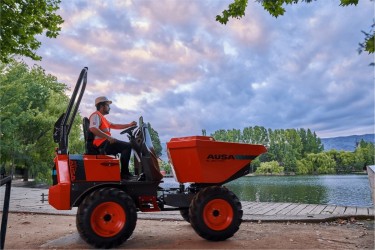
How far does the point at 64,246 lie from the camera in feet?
18.7

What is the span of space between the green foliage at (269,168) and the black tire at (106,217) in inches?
3328

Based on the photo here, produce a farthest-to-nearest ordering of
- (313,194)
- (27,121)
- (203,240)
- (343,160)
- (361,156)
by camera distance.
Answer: (343,160) < (361,156) < (27,121) < (313,194) < (203,240)

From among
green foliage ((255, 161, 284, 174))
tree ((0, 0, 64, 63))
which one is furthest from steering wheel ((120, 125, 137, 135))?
green foliage ((255, 161, 284, 174))


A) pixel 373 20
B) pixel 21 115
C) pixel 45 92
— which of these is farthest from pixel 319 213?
pixel 45 92

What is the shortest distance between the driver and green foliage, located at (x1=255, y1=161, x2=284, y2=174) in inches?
3311

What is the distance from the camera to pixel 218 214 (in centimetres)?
582

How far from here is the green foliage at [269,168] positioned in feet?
291

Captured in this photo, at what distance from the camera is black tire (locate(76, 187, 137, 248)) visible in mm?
5324

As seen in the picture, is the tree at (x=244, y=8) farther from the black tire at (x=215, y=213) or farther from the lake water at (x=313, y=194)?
the lake water at (x=313, y=194)

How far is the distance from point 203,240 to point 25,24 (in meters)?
8.65

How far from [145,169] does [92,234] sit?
47.1 inches

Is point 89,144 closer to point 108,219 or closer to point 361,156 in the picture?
point 108,219

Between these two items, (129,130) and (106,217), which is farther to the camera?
(129,130)

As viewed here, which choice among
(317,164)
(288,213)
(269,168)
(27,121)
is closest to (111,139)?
(288,213)
